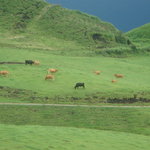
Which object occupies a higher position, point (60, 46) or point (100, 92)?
point (60, 46)

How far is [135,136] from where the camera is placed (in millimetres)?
32906

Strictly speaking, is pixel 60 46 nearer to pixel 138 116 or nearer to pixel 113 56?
pixel 113 56

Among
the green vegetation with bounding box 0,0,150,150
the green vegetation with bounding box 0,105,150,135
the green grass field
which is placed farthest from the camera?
the green grass field

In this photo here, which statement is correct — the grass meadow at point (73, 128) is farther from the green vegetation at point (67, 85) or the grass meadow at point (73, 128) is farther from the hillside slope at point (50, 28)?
the hillside slope at point (50, 28)

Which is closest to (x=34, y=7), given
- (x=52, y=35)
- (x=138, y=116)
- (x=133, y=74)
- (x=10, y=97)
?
(x=52, y=35)

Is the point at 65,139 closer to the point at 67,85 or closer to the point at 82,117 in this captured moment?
the point at 82,117

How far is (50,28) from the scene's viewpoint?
110m

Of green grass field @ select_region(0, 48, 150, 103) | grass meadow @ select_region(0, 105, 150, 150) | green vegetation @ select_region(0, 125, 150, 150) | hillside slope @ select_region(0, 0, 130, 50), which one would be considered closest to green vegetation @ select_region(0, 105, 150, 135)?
grass meadow @ select_region(0, 105, 150, 150)

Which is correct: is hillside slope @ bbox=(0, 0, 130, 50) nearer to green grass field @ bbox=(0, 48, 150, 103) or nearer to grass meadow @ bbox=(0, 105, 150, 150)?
green grass field @ bbox=(0, 48, 150, 103)

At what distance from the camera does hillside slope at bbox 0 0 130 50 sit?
10038cm

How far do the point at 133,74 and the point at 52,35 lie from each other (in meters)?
39.7

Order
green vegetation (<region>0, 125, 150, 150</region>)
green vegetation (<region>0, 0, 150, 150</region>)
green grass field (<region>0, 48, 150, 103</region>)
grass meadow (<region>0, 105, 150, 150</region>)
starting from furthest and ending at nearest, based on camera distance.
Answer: green grass field (<region>0, 48, 150, 103</region>) < green vegetation (<region>0, 0, 150, 150</region>) < grass meadow (<region>0, 105, 150, 150</region>) < green vegetation (<region>0, 125, 150, 150</region>)

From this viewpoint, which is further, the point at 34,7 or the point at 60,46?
the point at 34,7

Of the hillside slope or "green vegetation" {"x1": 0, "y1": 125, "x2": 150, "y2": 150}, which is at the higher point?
the hillside slope
